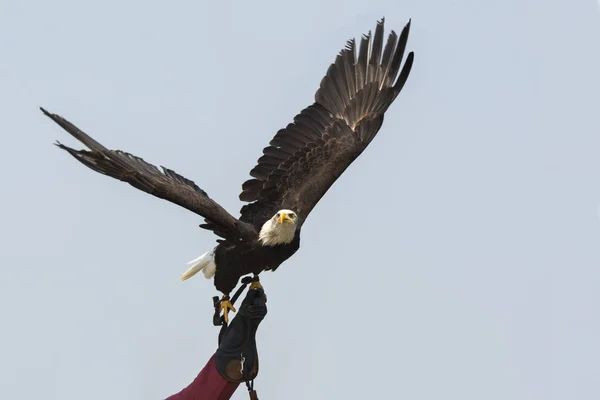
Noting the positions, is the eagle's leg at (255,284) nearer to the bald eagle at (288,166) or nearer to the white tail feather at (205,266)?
the bald eagle at (288,166)

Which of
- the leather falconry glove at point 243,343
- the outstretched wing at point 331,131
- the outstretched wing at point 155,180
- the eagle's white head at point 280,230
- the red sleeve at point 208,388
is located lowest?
the red sleeve at point 208,388

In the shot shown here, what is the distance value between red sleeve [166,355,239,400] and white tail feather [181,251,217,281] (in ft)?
3.81

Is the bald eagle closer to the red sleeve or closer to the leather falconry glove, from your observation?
the leather falconry glove

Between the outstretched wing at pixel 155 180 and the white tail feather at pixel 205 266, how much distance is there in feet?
0.70

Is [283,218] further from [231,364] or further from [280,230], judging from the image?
[231,364]

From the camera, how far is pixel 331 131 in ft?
34.7

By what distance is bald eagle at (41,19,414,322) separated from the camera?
29.0 ft

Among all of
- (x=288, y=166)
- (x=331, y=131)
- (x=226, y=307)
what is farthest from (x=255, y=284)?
(x=331, y=131)

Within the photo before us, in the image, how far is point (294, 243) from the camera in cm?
927

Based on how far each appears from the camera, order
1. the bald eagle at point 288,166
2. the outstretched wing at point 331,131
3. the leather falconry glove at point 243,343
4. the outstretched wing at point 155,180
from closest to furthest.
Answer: the leather falconry glove at point 243,343, the outstretched wing at point 155,180, the bald eagle at point 288,166, the outstretched wing at point 331,131

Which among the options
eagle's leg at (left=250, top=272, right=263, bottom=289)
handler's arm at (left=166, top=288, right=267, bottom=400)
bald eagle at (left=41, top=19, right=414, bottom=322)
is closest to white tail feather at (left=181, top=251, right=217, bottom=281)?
bald eagle at (left=41, top=19, right=414, bottom=322)

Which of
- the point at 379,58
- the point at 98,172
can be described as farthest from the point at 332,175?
the point at 98,172

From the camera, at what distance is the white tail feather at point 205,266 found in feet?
30.9

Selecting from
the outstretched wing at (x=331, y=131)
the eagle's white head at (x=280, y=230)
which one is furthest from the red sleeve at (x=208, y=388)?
the outstretched wing at (x=331, y=131)
